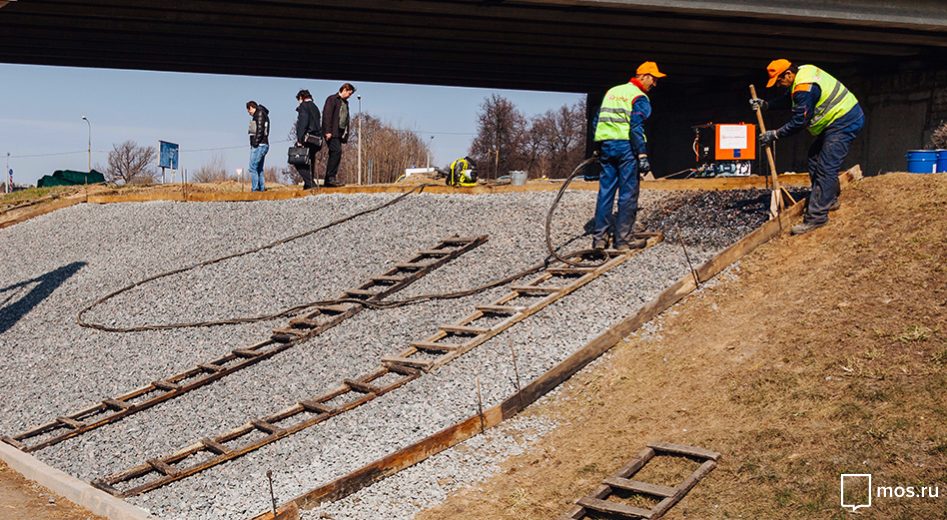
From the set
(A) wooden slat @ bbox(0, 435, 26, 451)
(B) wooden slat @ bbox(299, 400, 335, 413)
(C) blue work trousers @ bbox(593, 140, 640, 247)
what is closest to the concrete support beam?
(C) blue work trousers @ bbox(593, 140, 640, 247)

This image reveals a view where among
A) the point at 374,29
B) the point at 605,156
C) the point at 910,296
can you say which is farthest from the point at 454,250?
the point at 374,29

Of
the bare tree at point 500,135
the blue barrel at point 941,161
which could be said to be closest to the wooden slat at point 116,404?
the blue barrel at point 941,161

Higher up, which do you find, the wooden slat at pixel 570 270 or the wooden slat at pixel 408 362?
the wooden slat at pixel 570 270

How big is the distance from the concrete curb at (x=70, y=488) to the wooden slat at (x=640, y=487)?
10.8 feet

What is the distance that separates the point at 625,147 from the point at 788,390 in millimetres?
4221

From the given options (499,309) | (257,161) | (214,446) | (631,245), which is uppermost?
(257,161)

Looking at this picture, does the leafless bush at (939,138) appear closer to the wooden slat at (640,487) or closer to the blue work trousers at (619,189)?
the blue work trousers at (619,189)

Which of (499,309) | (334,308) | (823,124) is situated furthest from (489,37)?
(499,309)

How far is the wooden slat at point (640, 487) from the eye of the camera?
5410 mm

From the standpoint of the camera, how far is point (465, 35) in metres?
23.4

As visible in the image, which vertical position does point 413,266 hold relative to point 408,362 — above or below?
above

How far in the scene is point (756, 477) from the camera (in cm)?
539

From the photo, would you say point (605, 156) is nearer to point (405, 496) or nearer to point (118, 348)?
point (405, 496)

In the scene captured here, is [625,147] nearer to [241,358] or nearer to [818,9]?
[241,358]
